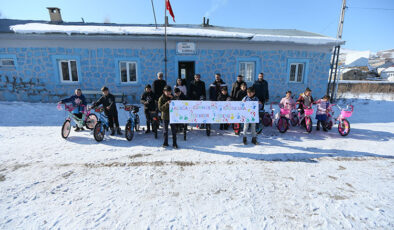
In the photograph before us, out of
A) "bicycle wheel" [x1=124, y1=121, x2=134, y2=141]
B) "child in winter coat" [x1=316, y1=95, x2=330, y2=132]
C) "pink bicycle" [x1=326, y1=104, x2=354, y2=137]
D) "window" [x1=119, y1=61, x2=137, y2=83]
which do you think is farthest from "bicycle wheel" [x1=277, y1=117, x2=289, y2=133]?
"window" [x1=119, y1=61, x2=137, y2=83]

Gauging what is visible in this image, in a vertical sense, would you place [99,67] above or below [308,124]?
above

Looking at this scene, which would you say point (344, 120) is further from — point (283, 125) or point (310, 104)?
point (283, 125)

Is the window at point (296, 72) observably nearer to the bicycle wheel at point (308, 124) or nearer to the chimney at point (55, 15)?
the bicycle wheel at point (308, 124)

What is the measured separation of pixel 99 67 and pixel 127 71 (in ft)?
4.81

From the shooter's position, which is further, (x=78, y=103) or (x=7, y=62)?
(x=7, y=62)

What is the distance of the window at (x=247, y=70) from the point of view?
10.9 m

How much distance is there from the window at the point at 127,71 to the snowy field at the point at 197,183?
517 cm

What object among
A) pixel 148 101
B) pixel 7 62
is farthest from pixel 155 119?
pixel 7 62

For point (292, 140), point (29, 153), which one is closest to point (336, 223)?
point (292, 140)

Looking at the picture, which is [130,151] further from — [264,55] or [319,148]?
[264,55]

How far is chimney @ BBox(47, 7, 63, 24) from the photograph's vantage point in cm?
1177

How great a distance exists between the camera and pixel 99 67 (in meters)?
9.96

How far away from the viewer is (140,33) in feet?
30.5

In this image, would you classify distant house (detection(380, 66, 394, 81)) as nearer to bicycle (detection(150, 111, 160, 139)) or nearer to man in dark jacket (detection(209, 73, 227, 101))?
man in dark jacket (detection(209, 73, 227, 101))
